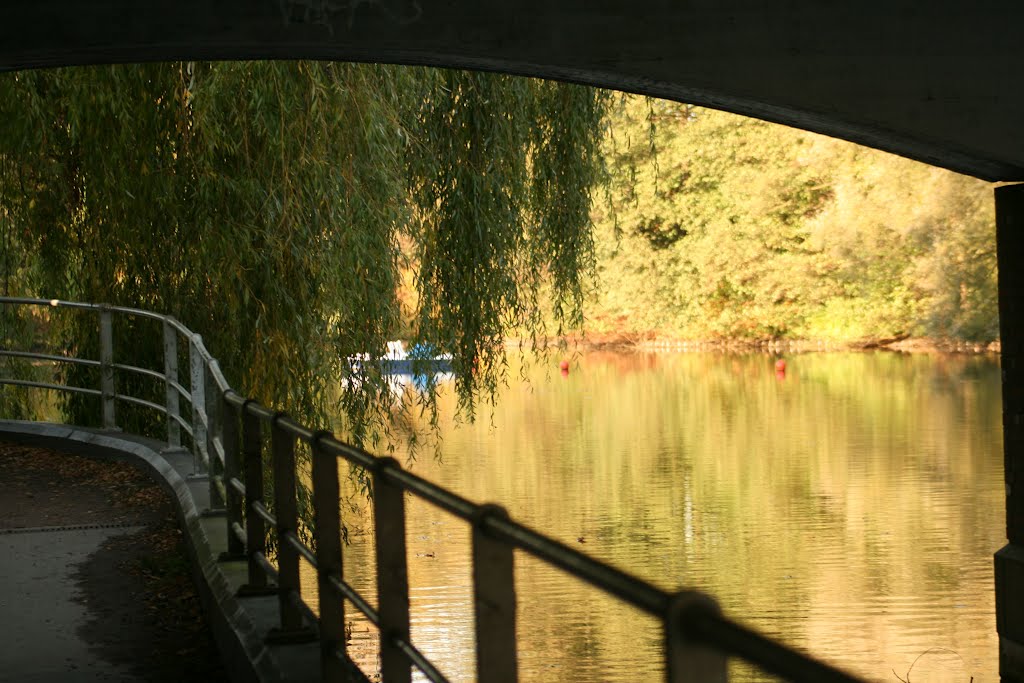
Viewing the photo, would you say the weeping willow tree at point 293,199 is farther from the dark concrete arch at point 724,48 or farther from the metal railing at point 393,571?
the dark concrete arch at point 724,48

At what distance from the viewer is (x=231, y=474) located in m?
5.25

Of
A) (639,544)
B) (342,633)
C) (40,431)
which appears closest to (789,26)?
(342,633)

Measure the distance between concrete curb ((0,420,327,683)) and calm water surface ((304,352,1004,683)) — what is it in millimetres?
2680

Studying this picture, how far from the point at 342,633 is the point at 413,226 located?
6.64 m

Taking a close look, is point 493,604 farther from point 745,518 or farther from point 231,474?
point 745,518

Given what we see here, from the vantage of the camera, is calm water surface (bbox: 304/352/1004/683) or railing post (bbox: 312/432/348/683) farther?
calm water surface (bbox: 304/352/1004/683)

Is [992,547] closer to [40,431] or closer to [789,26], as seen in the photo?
[40,431]

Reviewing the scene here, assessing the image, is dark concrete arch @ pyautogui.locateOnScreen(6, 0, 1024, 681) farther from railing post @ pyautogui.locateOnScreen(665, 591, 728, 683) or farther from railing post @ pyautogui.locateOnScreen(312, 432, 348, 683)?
railing post @ pyautogui.locateOnScreen(665, 591, 728, 683)

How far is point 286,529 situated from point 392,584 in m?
1.11

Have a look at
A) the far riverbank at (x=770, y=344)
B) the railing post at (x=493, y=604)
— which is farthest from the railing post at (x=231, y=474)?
the far riverbank at (x=770, y=344)

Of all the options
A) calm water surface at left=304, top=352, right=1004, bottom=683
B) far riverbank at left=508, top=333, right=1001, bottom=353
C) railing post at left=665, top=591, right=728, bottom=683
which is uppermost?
railing post at left=665, top=591, right=728, bottom=683

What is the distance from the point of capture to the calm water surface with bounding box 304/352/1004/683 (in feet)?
38.3

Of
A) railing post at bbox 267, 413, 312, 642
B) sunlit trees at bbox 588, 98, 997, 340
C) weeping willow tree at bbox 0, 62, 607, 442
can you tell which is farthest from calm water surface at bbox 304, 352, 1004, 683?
sunlit trees at bbox 588, 98, 997, 340

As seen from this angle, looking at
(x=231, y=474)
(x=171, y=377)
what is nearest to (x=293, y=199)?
(x=171, y=377)
